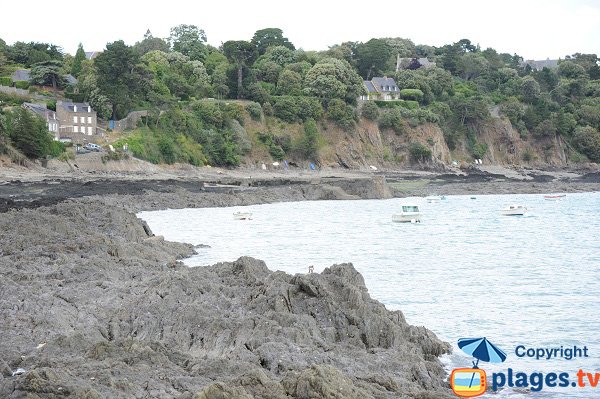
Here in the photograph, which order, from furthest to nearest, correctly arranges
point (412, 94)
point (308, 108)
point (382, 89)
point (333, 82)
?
point (382, 89) < point (412, 94) < point (333, 82) < point (308, 108)

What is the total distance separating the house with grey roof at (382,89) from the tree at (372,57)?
276 inches

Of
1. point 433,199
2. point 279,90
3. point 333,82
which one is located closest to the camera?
point 433,199

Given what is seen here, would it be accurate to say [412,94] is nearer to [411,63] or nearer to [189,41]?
[411,63]

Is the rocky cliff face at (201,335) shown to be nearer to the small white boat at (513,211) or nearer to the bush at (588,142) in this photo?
the small white boat at (513,211)

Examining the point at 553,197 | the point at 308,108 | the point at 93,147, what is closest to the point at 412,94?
the point at 308,108

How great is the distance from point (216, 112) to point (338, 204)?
88.6ft

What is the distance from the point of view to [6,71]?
9188cm

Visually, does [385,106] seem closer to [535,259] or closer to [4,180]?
[4,180]

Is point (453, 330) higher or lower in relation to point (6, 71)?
lower

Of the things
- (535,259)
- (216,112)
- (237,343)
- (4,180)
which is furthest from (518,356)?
(216,112)

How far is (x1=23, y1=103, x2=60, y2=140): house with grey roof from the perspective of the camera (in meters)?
72.9

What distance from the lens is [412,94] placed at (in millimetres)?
115250

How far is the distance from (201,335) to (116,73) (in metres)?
70.7

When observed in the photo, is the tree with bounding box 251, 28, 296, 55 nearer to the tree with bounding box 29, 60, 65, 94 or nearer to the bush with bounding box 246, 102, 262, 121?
the bush with bounding box 246, 102, 262, 121
